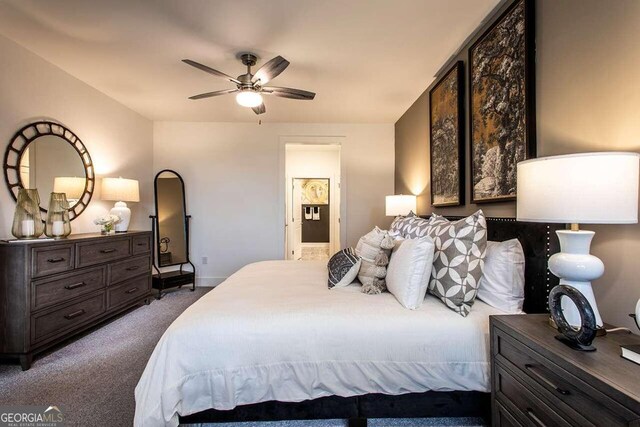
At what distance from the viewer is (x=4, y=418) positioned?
148 cm

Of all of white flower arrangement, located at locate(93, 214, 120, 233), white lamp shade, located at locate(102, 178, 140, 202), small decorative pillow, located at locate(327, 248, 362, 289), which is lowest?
small decorative pillow, located at locate(327, 248, 362, 289)

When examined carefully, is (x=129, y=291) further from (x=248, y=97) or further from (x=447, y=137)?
(x=447, y=137)

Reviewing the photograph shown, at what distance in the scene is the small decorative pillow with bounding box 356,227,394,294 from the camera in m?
1.74

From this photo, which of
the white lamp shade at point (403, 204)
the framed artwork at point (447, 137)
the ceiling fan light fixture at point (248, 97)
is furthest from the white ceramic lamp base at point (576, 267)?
the ceiling fan light fixture at point (248, 97)

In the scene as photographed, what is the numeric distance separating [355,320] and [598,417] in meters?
0.85

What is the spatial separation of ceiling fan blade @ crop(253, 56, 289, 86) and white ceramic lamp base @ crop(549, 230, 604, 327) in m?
1.97

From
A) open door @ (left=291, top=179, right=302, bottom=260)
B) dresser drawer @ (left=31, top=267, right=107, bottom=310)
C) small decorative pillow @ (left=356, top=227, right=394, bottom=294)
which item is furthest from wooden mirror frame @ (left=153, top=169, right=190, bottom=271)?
small decorative pillow @ (left=356, top=227, right=394, bottom=294)

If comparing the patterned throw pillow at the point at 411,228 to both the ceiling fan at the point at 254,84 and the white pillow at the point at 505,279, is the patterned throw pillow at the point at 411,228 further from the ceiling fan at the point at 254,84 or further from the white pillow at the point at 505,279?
the ceiling fan at the point at 254,84

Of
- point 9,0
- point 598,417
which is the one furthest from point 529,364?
point 9,0

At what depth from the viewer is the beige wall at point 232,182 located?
423 centimetres

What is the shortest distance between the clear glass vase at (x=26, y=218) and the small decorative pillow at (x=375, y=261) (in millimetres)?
2581

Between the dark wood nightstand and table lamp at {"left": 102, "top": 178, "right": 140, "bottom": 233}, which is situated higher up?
table lamp at {"left": 102, "top": 178, "right": 140, "bottom": 233}

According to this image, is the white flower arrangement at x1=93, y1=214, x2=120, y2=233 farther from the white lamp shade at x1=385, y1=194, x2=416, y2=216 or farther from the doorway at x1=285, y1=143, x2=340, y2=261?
the white lamp shade at x1=385, y1=194, x2=416, y2=216

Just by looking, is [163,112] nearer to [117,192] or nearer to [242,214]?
[117,192]
